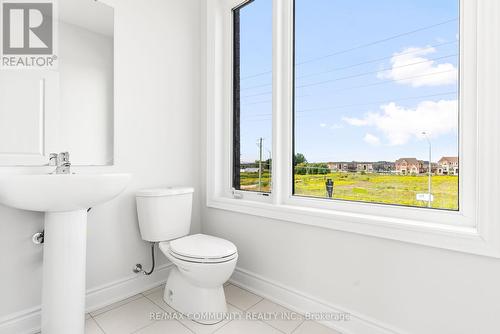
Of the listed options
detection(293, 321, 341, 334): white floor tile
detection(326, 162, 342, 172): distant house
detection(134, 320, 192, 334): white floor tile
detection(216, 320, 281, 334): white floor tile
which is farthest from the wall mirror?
detection(293, 321, 341, 334): white floor tile

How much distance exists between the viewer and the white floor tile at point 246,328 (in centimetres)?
142

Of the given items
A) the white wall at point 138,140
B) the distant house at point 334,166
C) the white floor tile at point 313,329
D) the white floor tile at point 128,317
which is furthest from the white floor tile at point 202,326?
the distant house at point 334,166

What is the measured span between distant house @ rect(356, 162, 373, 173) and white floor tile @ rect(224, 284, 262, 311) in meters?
1.05

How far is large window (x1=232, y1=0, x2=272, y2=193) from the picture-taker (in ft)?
6.32

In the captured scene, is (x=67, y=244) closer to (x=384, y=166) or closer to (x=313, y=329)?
(x=313, y=329)

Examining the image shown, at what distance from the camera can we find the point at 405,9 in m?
1.36

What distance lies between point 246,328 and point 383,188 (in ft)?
3.45

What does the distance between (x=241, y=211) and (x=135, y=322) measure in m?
0.90

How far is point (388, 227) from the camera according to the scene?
49.4 inches

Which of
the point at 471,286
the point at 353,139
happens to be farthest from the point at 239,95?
the point at 471,286

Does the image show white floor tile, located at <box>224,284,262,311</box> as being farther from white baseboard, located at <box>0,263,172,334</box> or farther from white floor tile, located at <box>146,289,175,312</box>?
white baseboard, located at <box>0,263,172,334</box>

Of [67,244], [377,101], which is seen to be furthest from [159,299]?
[377,101]

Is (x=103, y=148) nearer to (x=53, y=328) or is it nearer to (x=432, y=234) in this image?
(x=53, y=328)

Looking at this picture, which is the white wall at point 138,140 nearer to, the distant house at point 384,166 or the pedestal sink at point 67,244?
the pedestal sink at point 67,244
